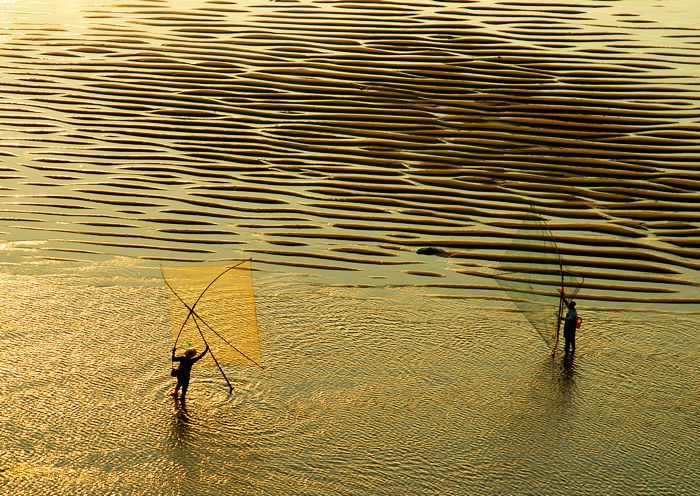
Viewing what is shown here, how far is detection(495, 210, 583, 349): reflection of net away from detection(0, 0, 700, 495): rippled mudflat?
1.09 ft

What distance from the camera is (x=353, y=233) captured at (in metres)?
18.0

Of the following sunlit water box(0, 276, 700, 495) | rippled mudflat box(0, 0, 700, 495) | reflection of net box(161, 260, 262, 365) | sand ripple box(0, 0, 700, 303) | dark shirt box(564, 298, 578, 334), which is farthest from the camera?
sand ripple box(0, 0, 700, 303)

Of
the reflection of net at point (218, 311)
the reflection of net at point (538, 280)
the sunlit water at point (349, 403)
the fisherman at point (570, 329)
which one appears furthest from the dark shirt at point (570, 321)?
the reflection of net at point (218, 311)

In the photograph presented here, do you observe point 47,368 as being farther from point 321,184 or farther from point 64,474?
point 321,184

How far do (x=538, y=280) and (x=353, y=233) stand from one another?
12.6 feet

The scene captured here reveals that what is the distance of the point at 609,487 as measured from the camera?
434 inches

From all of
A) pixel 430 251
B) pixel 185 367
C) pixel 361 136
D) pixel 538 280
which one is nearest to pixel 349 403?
pixel 185 367

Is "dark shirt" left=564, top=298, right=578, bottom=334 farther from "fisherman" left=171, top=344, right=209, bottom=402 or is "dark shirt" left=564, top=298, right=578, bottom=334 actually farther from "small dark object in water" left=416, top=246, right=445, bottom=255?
"fisherman" left=171, top=344, right=209, bottom=402

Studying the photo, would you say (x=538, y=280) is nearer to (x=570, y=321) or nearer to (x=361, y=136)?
(x=570, y=321)

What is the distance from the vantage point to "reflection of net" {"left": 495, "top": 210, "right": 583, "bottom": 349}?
47.8 ft

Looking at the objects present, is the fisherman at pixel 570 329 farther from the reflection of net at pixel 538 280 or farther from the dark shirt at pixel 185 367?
the dark shirt at pixel 185 367

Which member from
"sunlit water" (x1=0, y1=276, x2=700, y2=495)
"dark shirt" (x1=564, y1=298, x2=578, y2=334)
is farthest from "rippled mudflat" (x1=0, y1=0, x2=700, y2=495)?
"dark shirt" (x1=564, y1=298, x2=578, y2=334)

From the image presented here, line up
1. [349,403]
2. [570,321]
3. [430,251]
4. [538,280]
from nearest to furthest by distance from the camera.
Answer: [349,403] < [570,321] < [538,280] < [430,251]

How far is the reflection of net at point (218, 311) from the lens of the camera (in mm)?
13250
